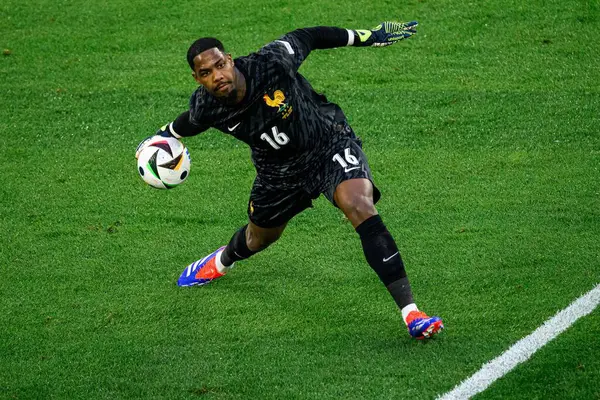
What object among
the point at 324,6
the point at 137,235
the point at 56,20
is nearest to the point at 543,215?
the point at 137,235

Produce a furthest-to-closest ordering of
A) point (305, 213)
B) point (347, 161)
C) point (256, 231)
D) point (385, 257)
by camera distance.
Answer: point (305, 213)
point (256, 231)
point (347, 161)
point (385, 257)

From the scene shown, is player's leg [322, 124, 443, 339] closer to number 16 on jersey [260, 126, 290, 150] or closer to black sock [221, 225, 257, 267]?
number 16 on jersey [260, 126, 290, 150]

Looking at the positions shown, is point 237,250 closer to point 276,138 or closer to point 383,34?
point 276,138

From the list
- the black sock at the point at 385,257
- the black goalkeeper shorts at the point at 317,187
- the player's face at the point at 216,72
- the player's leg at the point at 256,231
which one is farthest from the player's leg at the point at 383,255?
the player's face at the point at 216,72

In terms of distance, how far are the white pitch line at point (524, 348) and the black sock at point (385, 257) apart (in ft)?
2.24

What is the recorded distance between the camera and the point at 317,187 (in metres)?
6.49

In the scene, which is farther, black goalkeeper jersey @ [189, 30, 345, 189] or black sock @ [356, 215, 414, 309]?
black goalkeeper jersey @ [189, 30, 345, 189]

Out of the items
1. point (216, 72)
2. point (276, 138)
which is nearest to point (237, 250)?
point (276, 138)

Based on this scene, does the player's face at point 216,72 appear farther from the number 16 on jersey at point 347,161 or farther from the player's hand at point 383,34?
the player's hand at point 383,34

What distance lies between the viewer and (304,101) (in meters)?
6.51

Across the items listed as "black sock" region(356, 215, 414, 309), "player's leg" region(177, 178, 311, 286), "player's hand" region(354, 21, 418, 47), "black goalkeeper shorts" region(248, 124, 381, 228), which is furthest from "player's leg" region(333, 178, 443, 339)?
"player's hand" region(354, 21, 418, 47)

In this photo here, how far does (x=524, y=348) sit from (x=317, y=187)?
178 centimetres

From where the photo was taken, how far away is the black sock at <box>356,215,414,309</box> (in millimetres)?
6094

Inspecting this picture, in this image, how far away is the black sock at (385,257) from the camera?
6094 millimetres
